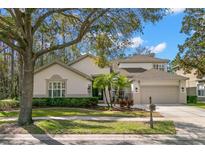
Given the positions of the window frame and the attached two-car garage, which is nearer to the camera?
the window frame

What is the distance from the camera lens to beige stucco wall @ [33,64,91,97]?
3178cm

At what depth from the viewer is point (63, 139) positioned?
38.9 feet

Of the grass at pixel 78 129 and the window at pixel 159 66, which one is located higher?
the window at pixel 159 66

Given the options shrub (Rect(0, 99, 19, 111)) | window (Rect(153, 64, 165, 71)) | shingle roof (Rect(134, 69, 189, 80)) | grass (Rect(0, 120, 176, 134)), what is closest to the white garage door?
shingle roof (Rect(134, 69, 189, 80))

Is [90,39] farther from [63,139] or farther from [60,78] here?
[60,78]

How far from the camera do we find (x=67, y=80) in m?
31.9

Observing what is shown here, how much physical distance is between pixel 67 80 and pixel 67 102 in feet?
12.0

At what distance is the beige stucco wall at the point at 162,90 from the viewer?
119ft

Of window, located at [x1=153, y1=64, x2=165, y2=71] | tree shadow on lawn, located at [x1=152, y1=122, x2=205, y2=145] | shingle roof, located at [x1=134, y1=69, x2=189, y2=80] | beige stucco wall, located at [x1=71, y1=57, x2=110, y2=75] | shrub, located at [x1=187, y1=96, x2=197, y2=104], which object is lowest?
tree shadow on lawn, located at [x1=152, y1=122, x2=205, y2=145]

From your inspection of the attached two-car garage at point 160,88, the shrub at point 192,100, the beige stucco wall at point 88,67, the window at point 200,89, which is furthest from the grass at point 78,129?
the window at point 200,89

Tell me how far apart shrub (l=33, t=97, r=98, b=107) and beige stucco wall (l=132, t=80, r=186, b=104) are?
8788mm

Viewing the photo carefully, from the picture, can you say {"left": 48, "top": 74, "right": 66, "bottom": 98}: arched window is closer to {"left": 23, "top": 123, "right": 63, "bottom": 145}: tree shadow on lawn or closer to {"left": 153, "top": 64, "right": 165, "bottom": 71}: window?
{"left": 23, "top": 123, "right": 63, "bottom": 145}: tree shadow on lawn

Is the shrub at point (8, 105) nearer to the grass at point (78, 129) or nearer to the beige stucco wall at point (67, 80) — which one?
the beige stucco wall at point (67, 80)

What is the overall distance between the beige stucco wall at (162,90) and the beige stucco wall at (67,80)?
22.5 feet
